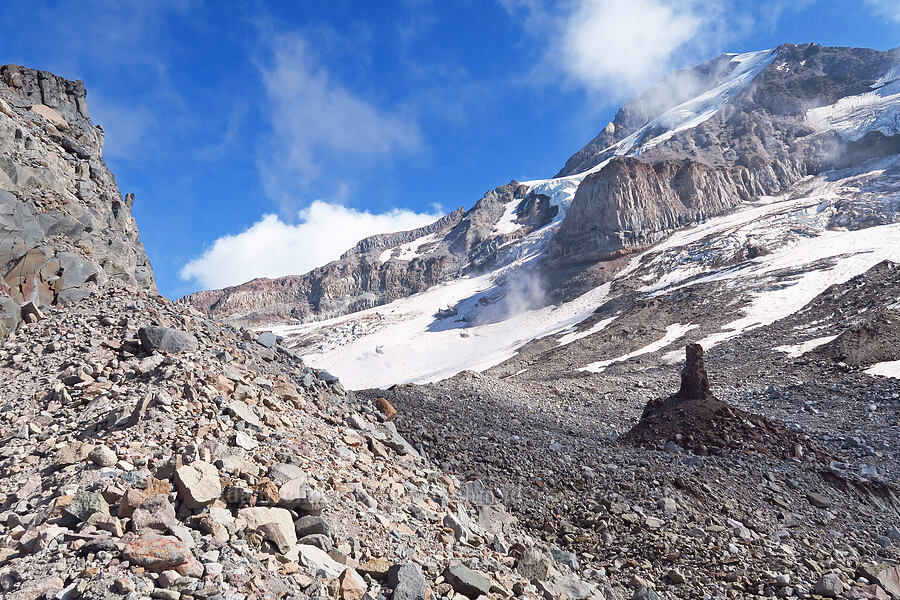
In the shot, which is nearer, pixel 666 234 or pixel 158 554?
pixel 158 554

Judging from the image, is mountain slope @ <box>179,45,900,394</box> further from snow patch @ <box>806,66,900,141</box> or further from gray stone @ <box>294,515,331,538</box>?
gray stone @ <box>294,515,331,538</box>

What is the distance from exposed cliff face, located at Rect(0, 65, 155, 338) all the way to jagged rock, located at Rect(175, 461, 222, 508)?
5243 millimetres

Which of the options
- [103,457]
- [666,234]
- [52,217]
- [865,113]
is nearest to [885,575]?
[103,457]

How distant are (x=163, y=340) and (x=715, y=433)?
12.2 meters

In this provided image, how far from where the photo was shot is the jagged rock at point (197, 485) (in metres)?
3.69

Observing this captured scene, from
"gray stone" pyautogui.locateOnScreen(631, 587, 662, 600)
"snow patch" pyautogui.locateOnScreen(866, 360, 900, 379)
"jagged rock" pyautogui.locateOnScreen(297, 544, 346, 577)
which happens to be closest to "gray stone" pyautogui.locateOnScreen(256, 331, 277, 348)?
"jagged rock" pyautogui.locateOnScreen(297, 544, 346, 577)

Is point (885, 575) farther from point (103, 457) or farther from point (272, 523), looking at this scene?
point (103, 457)

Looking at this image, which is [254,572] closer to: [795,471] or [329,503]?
[329,503]

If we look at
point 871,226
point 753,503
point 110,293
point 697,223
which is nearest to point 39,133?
point 110,293

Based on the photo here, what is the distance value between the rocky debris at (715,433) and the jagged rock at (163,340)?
10.7 meters

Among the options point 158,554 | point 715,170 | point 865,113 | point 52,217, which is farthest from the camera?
point 865,113

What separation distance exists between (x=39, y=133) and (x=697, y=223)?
105m

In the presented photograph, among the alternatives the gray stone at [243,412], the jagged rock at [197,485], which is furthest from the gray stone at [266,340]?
the jagged rock at [197,485]

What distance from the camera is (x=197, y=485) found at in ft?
12.4
